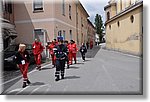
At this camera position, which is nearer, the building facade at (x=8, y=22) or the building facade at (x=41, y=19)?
the building facade at (x=8, y=22)

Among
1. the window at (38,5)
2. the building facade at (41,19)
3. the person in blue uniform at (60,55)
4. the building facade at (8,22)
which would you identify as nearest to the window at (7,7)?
the building facade at (8,22)

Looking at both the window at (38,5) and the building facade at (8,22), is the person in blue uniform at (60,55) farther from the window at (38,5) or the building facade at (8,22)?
the window at (38,5)

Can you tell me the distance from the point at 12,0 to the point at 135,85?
42.1 feet

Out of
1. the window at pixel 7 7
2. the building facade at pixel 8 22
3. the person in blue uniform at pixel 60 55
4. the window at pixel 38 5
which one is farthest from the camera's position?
the window at pixel 7 7

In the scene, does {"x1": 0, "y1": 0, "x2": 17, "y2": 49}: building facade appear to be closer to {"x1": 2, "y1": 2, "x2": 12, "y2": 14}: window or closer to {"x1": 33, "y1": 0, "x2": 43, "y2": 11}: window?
{"x1": 2, "y1": 2, "x2": 12, "y2": 14}: window

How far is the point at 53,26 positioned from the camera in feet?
50.9

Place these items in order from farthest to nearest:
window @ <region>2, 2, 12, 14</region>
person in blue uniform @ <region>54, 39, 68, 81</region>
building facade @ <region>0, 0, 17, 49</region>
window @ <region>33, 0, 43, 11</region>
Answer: window @ <region>2, 2, 12, 14</region> < window @ <region>33, 0, 43, 11</region> < building facade @ <region>0, 0, 17, 49</region> < person in blue uniform @ <region>54, 39, 68, 81</region>

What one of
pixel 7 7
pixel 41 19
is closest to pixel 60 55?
pixel 41 19

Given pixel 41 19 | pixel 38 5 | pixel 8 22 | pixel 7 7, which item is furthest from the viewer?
pixel 7 7

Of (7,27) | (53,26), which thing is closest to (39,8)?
(53,26)

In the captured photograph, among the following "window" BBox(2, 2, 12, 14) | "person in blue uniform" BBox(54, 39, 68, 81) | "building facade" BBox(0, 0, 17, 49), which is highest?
"window" BBox(2, 2, 12, 14)

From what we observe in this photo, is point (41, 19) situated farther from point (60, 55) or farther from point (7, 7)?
point (60, 55)

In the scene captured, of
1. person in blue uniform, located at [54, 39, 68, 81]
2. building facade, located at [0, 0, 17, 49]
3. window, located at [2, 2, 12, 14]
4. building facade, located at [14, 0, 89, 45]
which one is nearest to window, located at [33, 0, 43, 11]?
building facade, located at [14, 0, 89, 45]

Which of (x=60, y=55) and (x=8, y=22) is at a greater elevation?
(x=8, y=22)
